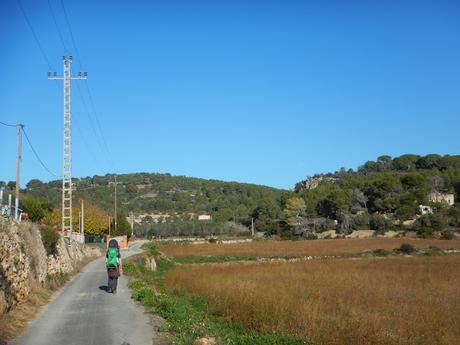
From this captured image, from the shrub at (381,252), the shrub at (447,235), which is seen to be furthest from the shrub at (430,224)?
the shrub at (381,252)

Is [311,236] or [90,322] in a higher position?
[311,236]

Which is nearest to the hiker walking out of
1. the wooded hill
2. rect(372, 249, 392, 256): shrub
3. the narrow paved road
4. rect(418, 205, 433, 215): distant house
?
the narrow paved road

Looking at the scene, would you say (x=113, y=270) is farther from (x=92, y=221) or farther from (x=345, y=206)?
(x=345, y=206)

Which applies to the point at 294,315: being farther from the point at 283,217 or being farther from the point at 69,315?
the point at 283,217

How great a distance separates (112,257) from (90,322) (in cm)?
715

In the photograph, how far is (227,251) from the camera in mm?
79812

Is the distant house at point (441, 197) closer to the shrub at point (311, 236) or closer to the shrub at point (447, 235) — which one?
the shrub at point (311, 236)

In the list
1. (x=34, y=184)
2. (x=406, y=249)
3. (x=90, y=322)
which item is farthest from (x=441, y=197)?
(x=90, y=322)

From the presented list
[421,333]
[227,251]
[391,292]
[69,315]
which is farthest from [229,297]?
[227,251]

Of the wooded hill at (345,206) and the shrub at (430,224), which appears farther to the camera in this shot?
the wooded hill at (345,206)

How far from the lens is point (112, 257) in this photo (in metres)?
20.5

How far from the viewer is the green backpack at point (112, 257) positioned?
2016 cm

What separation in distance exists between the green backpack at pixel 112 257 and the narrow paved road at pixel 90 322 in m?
1.08

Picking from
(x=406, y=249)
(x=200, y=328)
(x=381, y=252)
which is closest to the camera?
(x=200, y=328)
